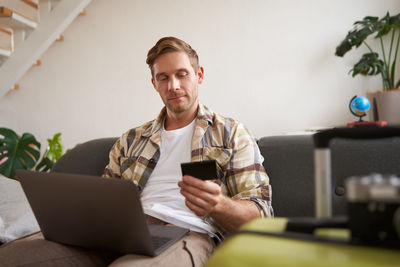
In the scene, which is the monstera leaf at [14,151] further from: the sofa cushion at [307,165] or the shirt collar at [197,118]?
the sofa cushion at [307,165]

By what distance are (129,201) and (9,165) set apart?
7.19 ft

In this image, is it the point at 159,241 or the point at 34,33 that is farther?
the point at 34,33

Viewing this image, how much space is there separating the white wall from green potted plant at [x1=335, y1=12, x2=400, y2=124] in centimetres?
13

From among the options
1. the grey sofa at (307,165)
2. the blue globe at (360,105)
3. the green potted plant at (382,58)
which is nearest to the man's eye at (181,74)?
the grey sofa at (307,165)

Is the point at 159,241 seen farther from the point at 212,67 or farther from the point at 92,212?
the point at 212,67

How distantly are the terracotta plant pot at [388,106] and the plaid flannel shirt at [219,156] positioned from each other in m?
0.83

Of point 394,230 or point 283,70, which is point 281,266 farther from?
point 283,70

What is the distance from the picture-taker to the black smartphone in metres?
0.83

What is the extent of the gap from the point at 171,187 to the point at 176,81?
0.42 m

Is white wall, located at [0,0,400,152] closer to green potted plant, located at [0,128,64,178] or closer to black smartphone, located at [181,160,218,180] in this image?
green potted plant, located at [0,128,64,178]

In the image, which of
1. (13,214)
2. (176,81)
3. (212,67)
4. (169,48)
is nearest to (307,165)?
(176,81)

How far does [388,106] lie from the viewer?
5.79ft

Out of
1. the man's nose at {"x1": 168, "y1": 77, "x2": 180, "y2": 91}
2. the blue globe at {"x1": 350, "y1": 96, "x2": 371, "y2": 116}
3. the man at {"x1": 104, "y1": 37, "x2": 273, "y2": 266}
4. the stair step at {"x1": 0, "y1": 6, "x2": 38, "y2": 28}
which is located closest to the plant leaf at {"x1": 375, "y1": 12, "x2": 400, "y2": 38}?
the blue globe at {"x1": 350, "y1": 96, "x2": 371, "y2": 116}

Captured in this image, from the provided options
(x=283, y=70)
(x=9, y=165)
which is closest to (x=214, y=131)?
(x=283, y=70)
